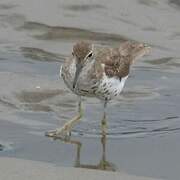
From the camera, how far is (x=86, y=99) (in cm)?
846

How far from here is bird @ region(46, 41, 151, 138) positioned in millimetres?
7234

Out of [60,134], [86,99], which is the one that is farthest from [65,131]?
[86,99]

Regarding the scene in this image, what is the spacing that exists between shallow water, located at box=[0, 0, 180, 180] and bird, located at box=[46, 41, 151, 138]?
0.14m

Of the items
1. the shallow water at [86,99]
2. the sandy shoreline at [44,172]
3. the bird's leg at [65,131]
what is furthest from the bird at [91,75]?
the sandy shoreline at [44,172]

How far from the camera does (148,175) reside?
20.0 feet

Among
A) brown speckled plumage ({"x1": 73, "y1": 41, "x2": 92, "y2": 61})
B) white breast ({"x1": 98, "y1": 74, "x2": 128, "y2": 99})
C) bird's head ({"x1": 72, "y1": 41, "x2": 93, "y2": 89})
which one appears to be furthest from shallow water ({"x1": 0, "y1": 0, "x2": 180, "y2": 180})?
brown speckled plumage ({"x1": 73, "y1": 41, "x2": 92, "y2": 61})

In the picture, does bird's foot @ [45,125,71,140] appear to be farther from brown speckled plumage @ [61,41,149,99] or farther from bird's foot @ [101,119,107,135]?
brown speckled plumage @ [61,41,149,99]

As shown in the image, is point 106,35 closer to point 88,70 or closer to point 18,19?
point 18,19

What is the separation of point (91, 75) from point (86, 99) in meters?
0.97

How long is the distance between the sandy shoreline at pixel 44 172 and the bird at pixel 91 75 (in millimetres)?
1075

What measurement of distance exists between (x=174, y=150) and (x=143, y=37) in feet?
13.0

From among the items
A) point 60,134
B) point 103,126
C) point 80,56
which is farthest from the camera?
point 103,126

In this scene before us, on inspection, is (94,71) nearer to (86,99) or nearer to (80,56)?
(80,56)

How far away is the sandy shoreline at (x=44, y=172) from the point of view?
5758 mm
